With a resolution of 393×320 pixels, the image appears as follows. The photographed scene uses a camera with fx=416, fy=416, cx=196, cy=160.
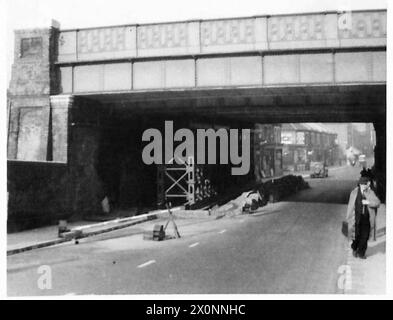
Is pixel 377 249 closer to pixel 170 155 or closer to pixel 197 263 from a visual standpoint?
pixel 197 263

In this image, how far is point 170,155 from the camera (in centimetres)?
2362

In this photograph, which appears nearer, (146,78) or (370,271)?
(370,271)

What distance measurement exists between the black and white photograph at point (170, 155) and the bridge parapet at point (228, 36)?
0.05m

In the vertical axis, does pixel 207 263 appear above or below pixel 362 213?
below

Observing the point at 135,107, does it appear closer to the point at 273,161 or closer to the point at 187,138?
the point at 187,138

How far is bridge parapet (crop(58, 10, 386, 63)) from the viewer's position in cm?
1483

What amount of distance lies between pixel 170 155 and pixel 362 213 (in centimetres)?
1449

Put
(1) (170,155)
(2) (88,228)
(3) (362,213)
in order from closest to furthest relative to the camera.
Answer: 1. (3) (362,213)
2. (2) (88,228)
3. (1) (170,155)

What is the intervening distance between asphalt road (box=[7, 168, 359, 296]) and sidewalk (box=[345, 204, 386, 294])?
17.1 inches

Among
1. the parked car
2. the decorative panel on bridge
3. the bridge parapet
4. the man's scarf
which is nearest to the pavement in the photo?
the man's scarf

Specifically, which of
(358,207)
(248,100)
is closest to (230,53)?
(248,100)

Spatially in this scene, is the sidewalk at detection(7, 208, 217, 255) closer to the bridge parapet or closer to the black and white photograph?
the black and white photograph

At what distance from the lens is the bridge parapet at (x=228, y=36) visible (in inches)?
584
